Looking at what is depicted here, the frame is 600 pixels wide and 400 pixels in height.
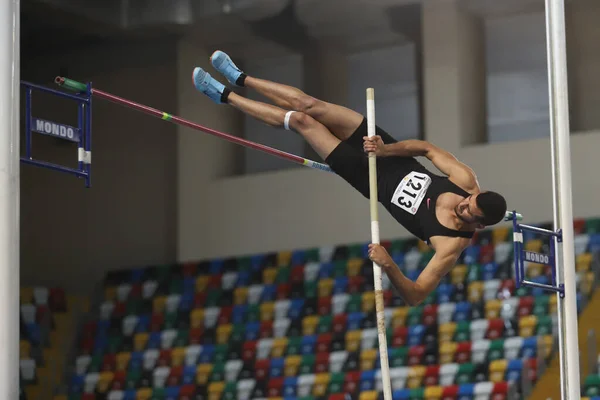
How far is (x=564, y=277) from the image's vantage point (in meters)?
6.87

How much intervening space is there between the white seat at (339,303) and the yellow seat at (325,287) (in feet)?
0.47

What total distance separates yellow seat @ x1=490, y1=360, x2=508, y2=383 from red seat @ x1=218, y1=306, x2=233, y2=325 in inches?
138

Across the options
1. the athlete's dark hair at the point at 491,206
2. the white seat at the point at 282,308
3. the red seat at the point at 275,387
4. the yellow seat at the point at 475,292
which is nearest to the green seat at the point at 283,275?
the white seat at the point at 282,308

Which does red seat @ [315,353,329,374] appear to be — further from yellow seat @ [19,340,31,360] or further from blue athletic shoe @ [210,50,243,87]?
blue athletic shoe @ [210,50,243,87]

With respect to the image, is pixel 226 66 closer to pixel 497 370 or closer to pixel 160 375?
pixel 497 370

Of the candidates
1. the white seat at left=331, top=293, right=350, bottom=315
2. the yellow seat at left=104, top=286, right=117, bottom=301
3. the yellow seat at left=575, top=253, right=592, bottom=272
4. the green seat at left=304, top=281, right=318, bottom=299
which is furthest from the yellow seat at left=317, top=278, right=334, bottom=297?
the yellow seat at left=575, top=253, right=592, bottom=272

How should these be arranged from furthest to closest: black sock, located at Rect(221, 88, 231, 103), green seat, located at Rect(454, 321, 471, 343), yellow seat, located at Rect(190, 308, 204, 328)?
1. yellow seat, located at Rect(190, 308, 204, 328)
2. green seat, located at Rect(454, 321, 471, 343)
3. black sock, located at Rect(221, 88, 231, 103)

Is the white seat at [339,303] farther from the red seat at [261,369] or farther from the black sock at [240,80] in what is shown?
the black sock at [240,80]

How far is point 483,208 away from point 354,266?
7.16 m

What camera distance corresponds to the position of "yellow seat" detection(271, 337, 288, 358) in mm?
13078

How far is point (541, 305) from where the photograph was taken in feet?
38.9

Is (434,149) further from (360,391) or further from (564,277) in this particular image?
(360,391)

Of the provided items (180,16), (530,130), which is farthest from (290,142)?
(530,130)

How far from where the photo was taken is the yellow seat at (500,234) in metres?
12.4
